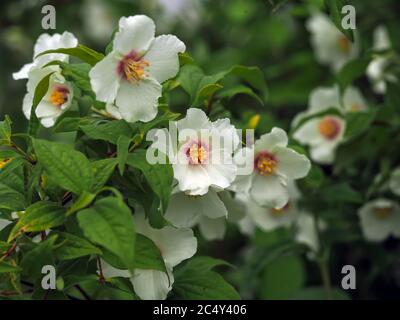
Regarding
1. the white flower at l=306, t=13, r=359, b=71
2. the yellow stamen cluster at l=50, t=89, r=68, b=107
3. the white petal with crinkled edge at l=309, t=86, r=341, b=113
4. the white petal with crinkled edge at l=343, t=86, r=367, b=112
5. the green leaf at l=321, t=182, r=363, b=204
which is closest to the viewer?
the yellow stamen cluster at l=50, t=89, r=68, b=107

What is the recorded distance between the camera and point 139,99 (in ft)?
3.98

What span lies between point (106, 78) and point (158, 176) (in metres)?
0.19

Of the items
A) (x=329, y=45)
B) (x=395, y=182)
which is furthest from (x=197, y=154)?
(x=329, y=45)

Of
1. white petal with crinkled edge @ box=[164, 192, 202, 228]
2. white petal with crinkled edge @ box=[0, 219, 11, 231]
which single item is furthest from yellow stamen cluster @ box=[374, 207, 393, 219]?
white petal with crinkled edge @ box=[0, 219, 11, 231]

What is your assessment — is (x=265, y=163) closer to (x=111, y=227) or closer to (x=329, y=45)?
(x=111, y=227)

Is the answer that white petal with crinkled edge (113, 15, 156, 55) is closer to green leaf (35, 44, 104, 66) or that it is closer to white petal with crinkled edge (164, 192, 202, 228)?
green leaf (35, 44, 104, 66)

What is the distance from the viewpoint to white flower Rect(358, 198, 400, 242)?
1.93 m

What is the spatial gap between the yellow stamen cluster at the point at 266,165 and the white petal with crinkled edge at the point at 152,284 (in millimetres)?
276

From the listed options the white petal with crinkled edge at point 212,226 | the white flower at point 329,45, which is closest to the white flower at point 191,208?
the white petal with crinkled edge at point 212,226

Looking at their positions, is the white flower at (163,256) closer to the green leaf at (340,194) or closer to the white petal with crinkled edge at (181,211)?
the white petal with crinkled edge at (181,211)

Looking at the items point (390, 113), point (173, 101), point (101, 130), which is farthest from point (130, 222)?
point (173, 101)

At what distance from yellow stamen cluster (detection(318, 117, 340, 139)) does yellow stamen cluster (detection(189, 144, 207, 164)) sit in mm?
784

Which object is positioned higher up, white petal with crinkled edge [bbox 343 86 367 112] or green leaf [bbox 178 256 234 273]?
white petal with crinkled edge [bbox 343 86 367 112]

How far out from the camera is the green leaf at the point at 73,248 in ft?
3.67
